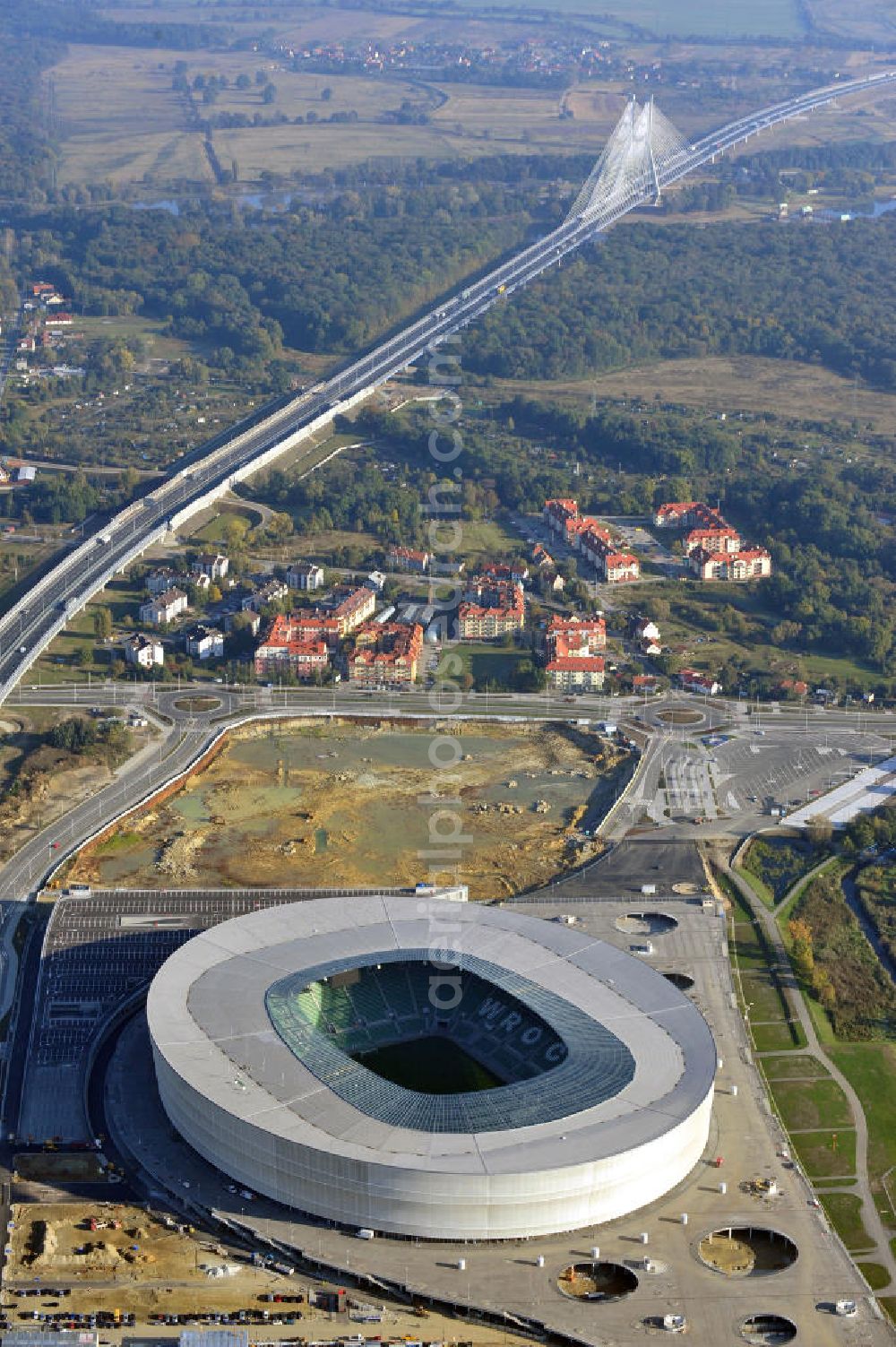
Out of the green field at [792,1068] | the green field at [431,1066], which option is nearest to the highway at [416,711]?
the green field at [792,1068]

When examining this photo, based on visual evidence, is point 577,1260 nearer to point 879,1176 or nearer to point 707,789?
point 879,1176

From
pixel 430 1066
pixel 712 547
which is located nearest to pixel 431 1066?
pixel 430 1066

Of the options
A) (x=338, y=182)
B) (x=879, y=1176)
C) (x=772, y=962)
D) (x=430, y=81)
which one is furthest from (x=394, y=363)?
(x=430, y=81)

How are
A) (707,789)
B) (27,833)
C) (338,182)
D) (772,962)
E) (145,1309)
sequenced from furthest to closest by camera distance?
1. (338,182)
2. (707,789)
3. (27,833)
4. (772,962)
5. (145,1309)

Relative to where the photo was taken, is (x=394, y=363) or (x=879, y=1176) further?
(x=394, y=363)

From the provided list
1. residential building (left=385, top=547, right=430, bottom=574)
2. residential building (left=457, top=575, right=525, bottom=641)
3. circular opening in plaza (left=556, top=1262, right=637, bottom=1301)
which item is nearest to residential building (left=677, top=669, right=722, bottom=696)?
residential building (left=457, top=575, right=525, bottom=641)

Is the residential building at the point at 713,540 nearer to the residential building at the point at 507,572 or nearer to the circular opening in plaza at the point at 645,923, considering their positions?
the residential building at the point at 507,572

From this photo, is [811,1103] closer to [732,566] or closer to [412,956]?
[412,956]
